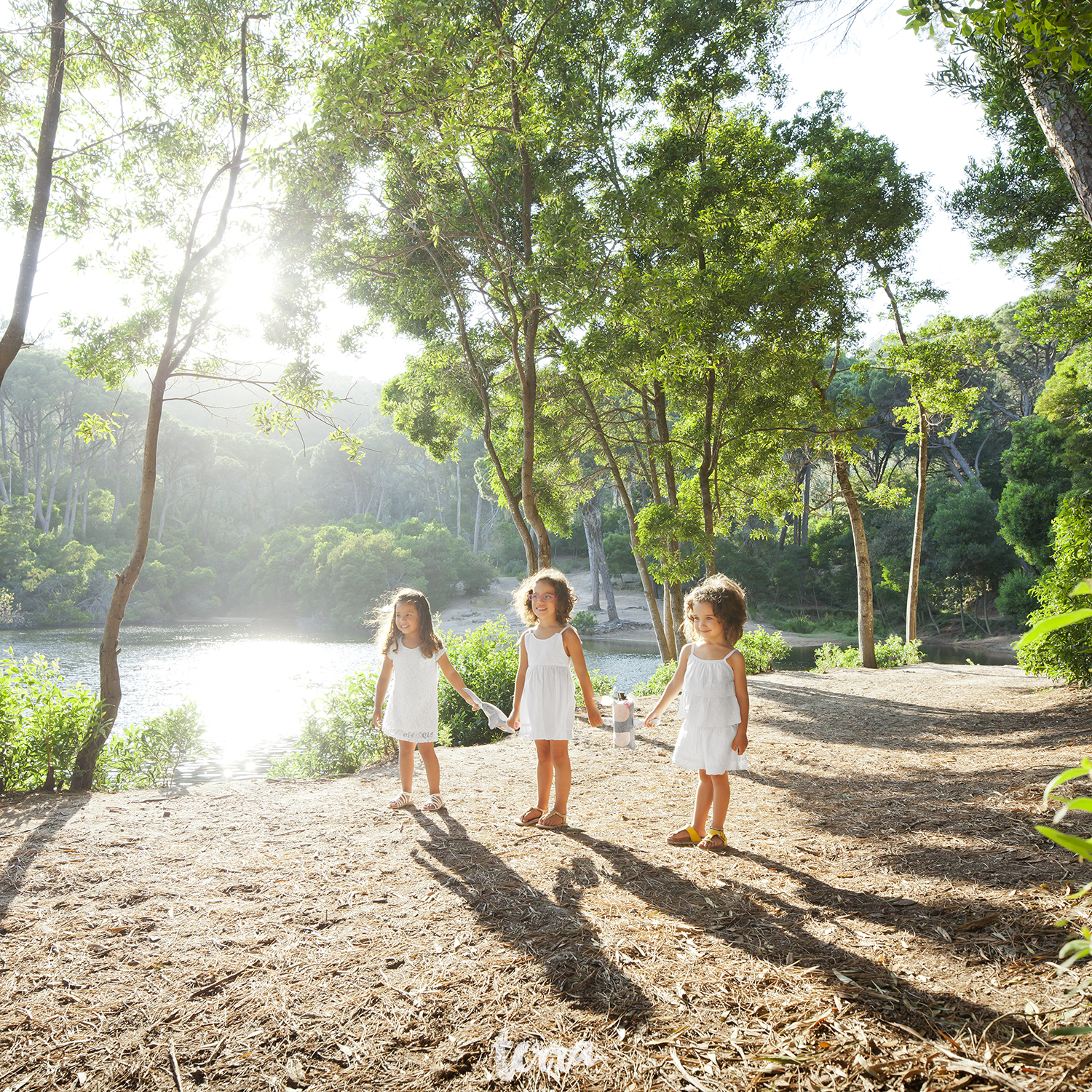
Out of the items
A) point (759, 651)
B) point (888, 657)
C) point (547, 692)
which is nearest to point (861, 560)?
point (759, 651)

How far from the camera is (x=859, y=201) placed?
10.6 meters

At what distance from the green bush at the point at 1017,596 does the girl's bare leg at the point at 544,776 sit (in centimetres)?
2453

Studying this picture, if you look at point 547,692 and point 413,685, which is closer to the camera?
point 547,692

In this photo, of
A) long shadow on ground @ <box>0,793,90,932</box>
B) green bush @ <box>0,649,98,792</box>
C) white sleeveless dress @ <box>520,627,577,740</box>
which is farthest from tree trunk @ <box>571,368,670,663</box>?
long shadow on ground @ <box>0,793,90,932</box>

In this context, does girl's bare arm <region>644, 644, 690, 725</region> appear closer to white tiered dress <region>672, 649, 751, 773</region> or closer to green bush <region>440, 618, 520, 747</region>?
white tiered dress <region>672, 649, 751, 773</region>

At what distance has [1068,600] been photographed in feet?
21.2

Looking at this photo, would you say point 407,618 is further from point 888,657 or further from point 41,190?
point 888,657

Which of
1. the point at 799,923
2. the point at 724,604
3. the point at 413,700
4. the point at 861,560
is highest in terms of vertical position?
the point at 861,560

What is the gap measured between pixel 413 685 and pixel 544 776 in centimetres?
101

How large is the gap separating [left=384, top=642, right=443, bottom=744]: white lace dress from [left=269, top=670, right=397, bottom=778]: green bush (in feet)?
9.41

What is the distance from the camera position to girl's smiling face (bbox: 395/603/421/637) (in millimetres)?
4262

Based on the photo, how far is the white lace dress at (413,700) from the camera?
4234 mm

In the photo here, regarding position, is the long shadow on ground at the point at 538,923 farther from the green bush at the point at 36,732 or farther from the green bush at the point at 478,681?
the green bush at the point at 478,681

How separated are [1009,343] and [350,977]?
38662 mm
